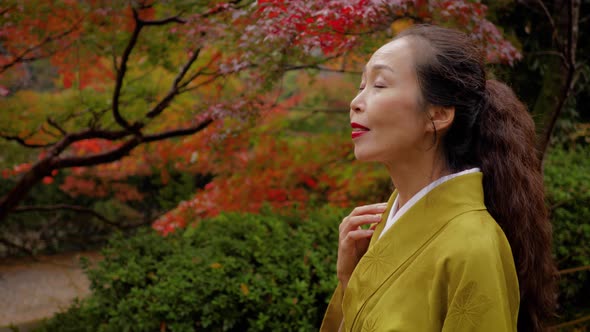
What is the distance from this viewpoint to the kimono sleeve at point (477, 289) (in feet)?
3.55

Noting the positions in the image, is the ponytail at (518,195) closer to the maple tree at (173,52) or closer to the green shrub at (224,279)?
the maple tree at (173,52)

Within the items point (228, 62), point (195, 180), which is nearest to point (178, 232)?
point (228, 62)

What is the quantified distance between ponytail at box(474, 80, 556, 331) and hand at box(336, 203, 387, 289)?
36 centimetres

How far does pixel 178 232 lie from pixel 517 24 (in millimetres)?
4646

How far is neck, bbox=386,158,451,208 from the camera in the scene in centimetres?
133

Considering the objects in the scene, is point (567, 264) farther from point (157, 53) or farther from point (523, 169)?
point (157, 53)

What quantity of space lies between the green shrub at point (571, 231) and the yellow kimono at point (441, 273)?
126 inches

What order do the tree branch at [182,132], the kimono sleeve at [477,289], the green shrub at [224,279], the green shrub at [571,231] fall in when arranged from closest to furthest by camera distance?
→ the kimono sleeve at [477,289]
the green shrub at [224,279]
the green shrub at [571,231]
the tree branch at [182,132]

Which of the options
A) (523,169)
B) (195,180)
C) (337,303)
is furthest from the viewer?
(195,180)

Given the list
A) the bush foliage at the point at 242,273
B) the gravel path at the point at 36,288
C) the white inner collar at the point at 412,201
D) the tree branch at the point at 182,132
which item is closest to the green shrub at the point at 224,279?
the bush foliage at the point at 242,273

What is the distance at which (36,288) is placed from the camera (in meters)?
7.95

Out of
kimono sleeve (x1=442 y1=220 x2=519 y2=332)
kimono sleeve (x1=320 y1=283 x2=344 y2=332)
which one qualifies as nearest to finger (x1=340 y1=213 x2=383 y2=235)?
kimono sleeve (x1=320 y1=283 x2=344 y2=332)

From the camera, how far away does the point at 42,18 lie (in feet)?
13.4

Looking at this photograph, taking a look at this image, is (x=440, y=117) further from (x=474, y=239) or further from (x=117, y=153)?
(x=117, y=153)
